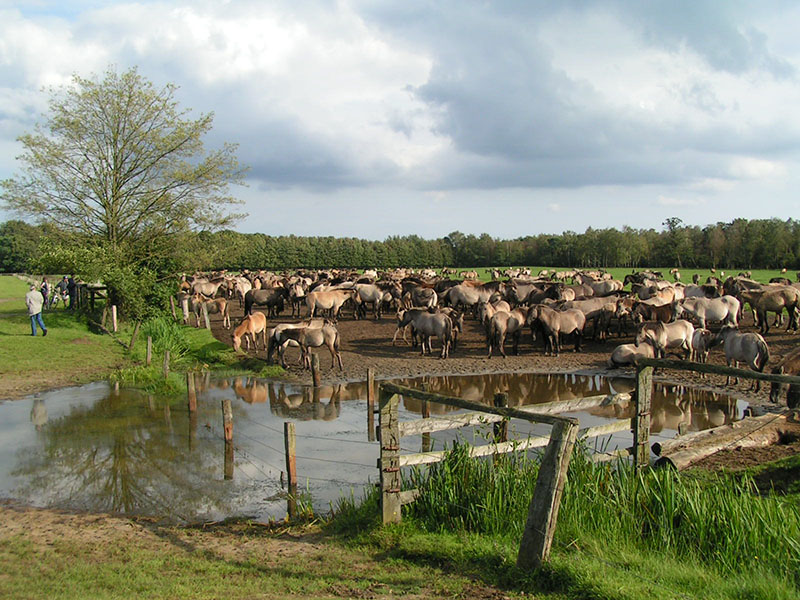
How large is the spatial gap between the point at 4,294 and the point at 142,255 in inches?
906

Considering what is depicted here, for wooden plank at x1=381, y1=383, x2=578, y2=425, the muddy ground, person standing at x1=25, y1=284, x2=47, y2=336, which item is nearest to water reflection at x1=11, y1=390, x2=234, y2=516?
wooden plank at x1=381, y1=383, x2=578, y2=425

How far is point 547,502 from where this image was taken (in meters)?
5.57

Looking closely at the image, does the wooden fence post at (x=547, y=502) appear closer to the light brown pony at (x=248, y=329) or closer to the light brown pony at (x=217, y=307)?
the light brown pony at (x=248, y=329)

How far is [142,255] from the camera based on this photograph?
3180cm

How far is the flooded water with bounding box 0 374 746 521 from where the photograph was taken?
405 inches

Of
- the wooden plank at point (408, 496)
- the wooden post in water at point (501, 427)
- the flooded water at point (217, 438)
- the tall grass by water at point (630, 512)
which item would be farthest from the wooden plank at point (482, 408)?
the flooded water at point (217, 438)

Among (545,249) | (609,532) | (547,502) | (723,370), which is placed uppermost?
(545,249)

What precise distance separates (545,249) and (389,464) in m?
115

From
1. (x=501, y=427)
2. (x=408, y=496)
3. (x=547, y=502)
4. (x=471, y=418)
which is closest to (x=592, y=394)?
(x=501, y=427)

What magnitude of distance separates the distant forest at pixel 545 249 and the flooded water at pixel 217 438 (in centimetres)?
4708

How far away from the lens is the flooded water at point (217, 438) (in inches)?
405

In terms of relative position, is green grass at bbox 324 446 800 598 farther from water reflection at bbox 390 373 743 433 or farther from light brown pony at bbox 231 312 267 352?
light brown pony at bbox 231 312 267 352

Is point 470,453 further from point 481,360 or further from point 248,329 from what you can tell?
point 248,329

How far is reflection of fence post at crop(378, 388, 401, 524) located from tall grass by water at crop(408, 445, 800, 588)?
332mm
